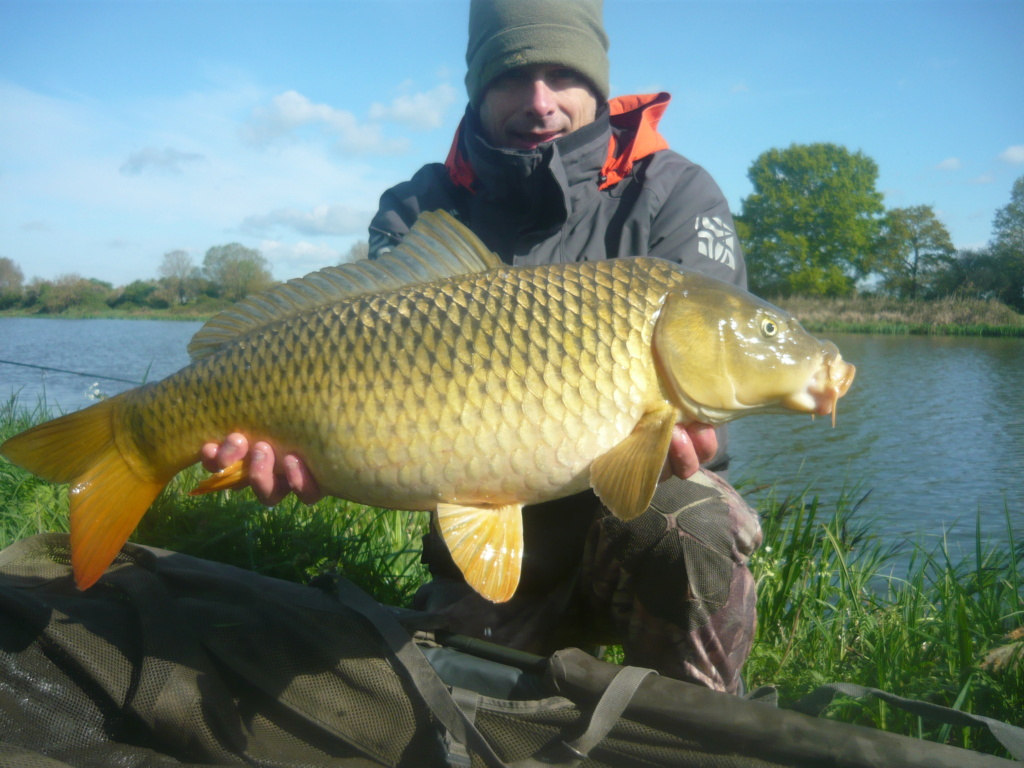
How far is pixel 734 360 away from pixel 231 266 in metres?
28.3

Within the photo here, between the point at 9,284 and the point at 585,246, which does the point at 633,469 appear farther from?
the point at 9,284

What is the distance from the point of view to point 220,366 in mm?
1181

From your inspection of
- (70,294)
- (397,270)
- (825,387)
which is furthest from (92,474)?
(70,294)

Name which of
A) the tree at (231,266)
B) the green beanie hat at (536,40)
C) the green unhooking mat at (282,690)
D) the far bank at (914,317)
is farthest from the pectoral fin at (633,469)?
the tree at (231,266)

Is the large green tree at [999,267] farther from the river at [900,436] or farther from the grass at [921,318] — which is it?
the river at [900,436]

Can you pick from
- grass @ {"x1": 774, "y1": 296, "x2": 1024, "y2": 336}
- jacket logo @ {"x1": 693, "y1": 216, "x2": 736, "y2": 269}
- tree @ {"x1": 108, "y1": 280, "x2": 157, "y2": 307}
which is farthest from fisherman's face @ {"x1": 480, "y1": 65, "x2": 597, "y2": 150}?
tree @ {"x1": 108, "y1": 280, "x2": 157, "y2": 307}

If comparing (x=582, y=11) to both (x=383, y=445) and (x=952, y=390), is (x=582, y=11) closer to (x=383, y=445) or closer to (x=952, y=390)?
(x=383, y=445)

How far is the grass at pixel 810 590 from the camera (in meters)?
1.26

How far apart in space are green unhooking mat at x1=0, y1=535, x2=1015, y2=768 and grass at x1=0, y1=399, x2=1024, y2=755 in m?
0.46

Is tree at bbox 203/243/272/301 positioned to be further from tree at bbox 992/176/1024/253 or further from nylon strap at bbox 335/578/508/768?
nylon strap at bbox 335/578/508/768

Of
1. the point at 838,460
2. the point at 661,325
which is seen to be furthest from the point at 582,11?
the point at 838,460

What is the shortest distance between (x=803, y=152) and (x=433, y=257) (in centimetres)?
2801

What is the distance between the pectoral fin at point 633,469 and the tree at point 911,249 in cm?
2051

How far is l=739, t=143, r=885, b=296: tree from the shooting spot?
24.9 metres
